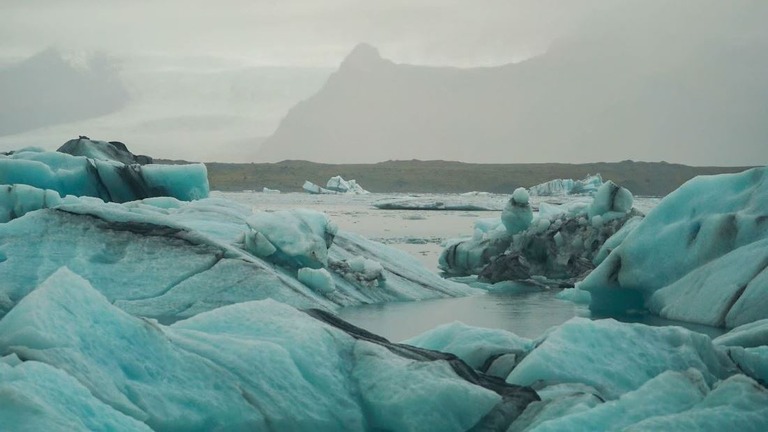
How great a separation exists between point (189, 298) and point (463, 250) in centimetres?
789

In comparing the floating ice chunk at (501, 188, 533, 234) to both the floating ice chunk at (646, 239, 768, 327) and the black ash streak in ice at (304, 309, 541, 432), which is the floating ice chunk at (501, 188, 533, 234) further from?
the black ash streak in ice at (304, 309, 541, 432)

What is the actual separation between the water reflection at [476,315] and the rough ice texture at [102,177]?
714 cm

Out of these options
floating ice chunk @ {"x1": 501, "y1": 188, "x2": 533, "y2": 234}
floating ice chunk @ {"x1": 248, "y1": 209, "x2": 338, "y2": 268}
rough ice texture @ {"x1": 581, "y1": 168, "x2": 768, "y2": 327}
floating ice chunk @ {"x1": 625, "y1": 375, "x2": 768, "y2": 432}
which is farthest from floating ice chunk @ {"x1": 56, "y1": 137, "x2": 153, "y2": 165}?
floating ice chunk @ {"x1": 625, "y1": 375, "x2": 768, "y2": 432}

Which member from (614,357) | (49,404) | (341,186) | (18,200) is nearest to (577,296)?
(614,357)

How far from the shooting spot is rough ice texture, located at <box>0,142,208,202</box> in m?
16.8

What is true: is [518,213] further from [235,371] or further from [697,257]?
[235,371]

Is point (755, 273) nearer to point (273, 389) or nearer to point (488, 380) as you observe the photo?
point (488, 380)

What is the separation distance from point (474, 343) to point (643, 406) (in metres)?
1.73

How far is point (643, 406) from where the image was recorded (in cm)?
516

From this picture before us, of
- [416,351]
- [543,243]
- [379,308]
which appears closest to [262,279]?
[379,308]

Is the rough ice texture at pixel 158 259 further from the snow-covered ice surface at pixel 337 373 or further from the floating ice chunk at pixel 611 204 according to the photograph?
the floating ice chunk at pixel 611 204

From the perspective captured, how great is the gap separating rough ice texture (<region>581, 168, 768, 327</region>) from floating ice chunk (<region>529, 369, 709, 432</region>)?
14.7 ft

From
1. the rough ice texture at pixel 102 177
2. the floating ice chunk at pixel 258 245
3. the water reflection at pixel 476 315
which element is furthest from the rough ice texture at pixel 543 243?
the floating ice chunk at pixel 258 245

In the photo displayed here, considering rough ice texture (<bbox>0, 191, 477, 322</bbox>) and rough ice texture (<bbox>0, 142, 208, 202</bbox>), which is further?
rough ice texture (<bbox>0, 142, 208, 202</bbox>)
